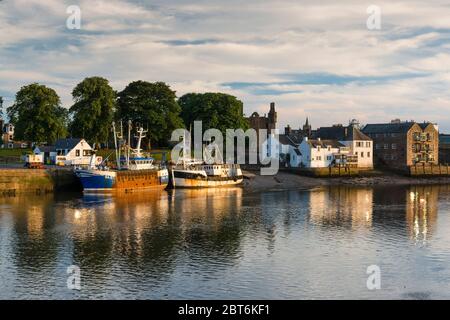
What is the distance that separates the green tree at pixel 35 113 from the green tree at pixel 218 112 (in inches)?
1145

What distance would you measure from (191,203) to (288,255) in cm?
2980

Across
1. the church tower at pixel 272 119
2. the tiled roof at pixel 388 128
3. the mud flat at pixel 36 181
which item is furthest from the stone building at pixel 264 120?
the mud flat at pixel 36 181

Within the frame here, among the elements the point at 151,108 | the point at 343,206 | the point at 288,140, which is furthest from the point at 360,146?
the point at 343,206

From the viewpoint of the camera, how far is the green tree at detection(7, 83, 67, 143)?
3932 inches

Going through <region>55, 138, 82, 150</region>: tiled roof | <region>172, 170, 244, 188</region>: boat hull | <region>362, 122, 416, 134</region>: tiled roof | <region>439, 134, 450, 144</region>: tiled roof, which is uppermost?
<region>362, 122, 416, 134</region>: tiled roof

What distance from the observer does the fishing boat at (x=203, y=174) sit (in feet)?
286

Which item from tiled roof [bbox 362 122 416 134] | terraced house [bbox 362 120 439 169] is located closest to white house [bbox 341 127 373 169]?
terraced house [bbox 362 120 439 169]

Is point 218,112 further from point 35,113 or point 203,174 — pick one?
point 35,113

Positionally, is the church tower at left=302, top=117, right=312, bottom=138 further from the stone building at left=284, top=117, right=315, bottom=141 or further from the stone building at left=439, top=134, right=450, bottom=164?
the stone building at left=439, top=134, right=450, bottom=164

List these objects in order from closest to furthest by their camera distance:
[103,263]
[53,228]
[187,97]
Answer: [103,263], [53,228], [187,97]

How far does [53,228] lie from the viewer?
159 feet

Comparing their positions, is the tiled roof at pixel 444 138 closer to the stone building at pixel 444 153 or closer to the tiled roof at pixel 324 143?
the stone building at pixel 444 153
